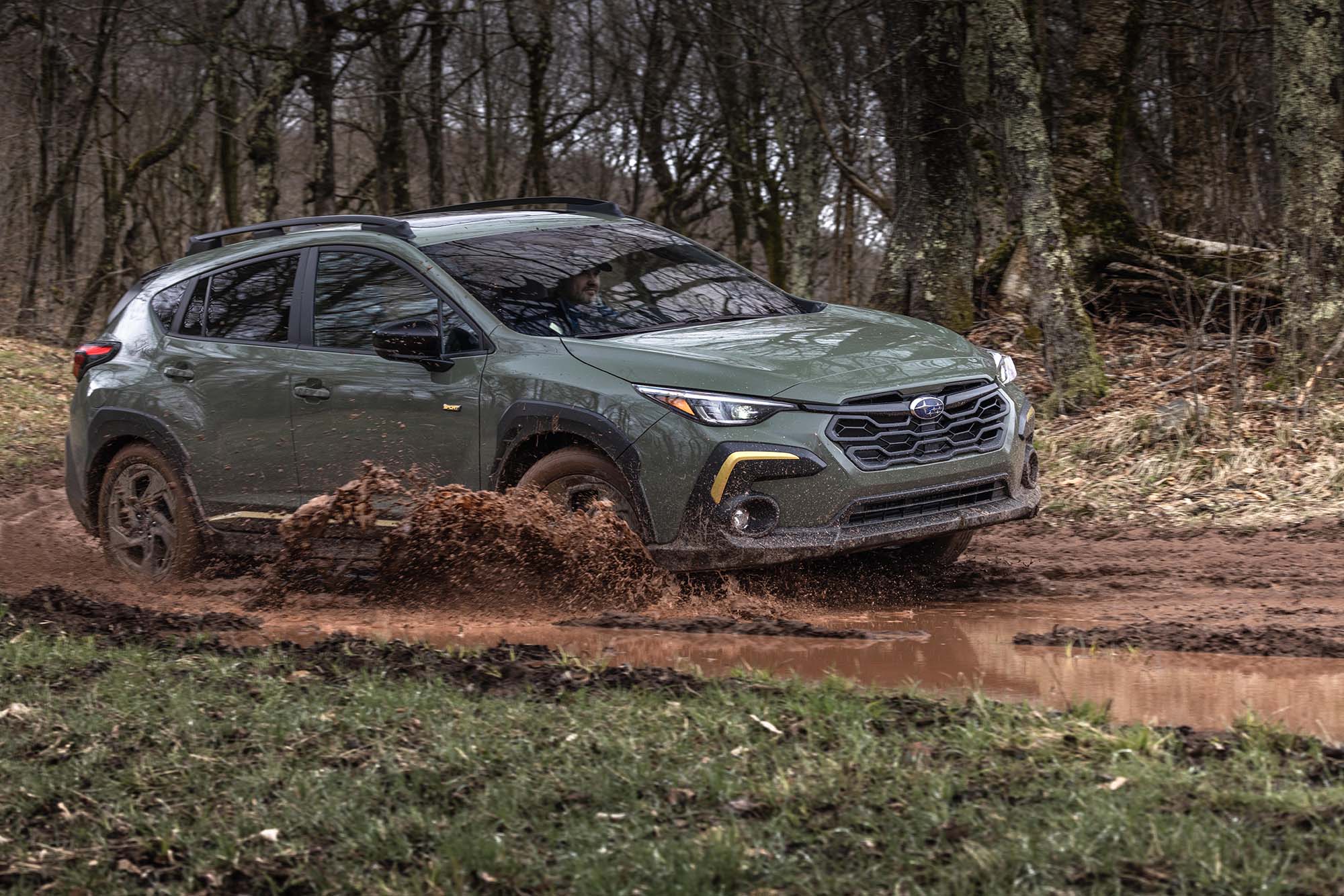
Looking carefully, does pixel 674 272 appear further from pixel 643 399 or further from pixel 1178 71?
pixel 1178 71

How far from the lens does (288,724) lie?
4.46 meters

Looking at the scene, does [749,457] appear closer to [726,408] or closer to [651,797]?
[726,408]

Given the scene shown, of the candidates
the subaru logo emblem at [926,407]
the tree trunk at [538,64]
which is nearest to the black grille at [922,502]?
the subaru logo emblem at [926,407]

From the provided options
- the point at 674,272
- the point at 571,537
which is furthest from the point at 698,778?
the point at 674,272

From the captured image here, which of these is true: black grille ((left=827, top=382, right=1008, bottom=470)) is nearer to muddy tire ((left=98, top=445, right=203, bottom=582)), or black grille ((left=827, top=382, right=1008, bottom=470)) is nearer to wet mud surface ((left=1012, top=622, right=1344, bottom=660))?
wet mud surface ((left=1012, top=622, right=1344, bottom=660))

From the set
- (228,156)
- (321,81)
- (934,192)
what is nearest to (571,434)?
(934,192)

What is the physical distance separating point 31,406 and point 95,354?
8215 millimetres

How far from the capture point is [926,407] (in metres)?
5.85

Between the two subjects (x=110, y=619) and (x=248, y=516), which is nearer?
(x=110, y=619)

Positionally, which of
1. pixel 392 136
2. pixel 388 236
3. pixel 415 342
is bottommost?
pixel 415 342

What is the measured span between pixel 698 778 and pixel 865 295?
20.8 m

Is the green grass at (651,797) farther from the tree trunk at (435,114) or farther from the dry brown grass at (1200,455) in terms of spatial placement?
the tree trunk at (435,114)

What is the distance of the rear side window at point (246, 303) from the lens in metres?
7.09

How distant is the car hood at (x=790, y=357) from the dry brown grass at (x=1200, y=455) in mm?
2825
